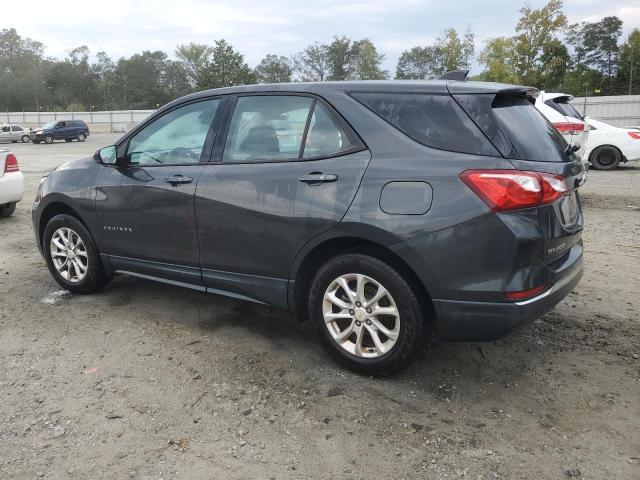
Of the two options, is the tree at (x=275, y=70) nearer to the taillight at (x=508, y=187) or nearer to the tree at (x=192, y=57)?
the tree at (x=192, y=57)

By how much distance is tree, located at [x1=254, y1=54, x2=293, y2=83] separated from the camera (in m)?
105

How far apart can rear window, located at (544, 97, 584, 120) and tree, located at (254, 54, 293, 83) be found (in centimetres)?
9839

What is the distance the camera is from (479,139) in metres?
2.99

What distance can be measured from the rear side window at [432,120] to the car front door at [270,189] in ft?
0.86

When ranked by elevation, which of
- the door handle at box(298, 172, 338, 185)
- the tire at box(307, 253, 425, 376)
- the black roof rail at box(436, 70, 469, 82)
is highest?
the black roof rail at box(436, 70, 469, 82)

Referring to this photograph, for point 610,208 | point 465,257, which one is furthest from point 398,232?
point 610,208

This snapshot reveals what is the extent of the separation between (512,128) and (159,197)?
97.6 inches

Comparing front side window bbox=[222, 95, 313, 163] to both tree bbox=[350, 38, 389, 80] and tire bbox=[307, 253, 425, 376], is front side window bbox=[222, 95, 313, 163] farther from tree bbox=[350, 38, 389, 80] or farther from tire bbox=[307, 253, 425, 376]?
tree bbox=[350, 38, 389, 80]

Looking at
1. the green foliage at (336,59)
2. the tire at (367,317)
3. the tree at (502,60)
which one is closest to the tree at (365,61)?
the green foliage at (336,59)

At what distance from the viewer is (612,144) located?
553 inches

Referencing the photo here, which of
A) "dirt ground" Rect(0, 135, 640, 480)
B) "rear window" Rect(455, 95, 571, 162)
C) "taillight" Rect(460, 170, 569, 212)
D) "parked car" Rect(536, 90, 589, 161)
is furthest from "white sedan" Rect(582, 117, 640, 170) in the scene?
"taillight" Rect(460, 170, 569, 212)

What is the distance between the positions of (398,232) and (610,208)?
284 inches

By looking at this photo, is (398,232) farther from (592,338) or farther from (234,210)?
Answer: (592,338)

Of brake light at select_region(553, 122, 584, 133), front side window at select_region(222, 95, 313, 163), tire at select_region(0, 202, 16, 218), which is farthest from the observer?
tire at select_region(0, 202, 16, 218)
